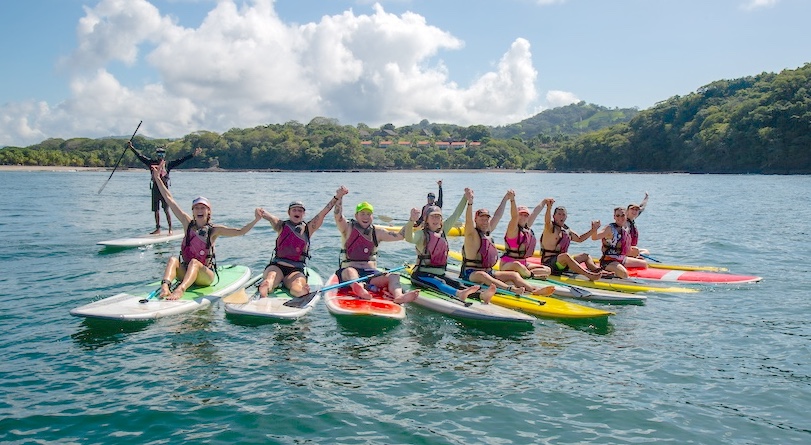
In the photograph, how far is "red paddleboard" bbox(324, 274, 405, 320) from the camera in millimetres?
8664

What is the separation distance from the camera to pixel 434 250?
10266mm

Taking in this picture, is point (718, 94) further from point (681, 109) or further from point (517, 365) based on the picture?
point (517, 365)

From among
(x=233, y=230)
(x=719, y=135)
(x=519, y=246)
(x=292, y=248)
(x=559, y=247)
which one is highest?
(x=719, y=135)

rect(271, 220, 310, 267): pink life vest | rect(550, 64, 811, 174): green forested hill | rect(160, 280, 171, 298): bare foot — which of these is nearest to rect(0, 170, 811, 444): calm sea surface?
rect(160, 280, 171, 298): bare foot

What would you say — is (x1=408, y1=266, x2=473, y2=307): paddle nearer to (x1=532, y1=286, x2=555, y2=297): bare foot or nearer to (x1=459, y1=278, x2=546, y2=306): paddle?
(x1=459, y1=278, x2=546, y2=306): paddle

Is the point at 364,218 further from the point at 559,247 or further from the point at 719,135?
the point at 719,135

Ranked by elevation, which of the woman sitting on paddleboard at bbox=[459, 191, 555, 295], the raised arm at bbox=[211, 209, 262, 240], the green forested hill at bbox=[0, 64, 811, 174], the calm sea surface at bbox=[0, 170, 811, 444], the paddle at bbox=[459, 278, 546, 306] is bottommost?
the calm sea surface at bbox=[0, 170, 811, 444]

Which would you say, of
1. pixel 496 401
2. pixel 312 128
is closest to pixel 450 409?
pixel 496 401

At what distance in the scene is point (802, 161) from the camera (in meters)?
77.6

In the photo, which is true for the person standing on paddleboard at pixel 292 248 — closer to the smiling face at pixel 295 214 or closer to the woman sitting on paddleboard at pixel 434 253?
the smiling face at pixel 295 214

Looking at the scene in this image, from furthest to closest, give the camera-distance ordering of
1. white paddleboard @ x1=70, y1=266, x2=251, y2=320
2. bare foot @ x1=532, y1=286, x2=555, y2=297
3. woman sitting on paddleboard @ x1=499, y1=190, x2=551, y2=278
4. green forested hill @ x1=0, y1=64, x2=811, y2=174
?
1. green forested hill @ x1=0, y1=64, x2=811, y2=174
2. woman sitting on paddleboard @ x1=499, y1=190, x2=551, y2=278
3. bare foot @ x1=532, y1=286, x2=555, y2=297
4. white paddleboard @ x1=70, y1=266, x2=251, y2=320

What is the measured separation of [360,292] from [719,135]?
92.5m

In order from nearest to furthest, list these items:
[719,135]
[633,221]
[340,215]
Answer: [340,215] → [633,221] → [719,135]

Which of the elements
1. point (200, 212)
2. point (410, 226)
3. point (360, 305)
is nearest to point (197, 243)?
point (200, 212)
